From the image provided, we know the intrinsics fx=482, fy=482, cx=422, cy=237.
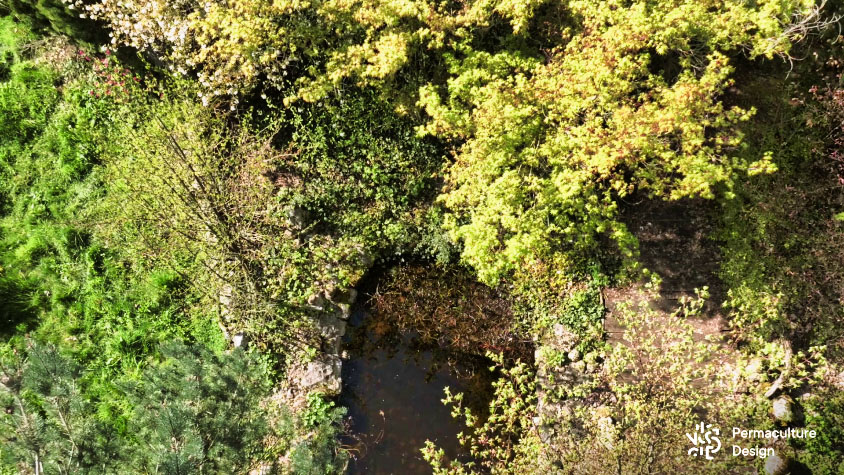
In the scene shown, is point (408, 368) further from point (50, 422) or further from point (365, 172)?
point (50, 422)

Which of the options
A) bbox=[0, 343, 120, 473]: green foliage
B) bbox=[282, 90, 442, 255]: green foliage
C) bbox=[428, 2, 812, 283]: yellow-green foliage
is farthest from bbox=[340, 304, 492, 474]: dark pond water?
bbox=[0, 343, 120, 473]: green foliage

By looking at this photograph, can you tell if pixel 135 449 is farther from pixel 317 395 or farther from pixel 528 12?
pixel 528 12

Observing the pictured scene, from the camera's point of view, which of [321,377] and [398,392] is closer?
[321,377]

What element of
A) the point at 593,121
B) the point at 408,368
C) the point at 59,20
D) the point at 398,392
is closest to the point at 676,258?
the point at 593,121

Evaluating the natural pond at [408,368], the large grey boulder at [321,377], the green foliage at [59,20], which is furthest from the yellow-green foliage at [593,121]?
the green foliage at [59,20]

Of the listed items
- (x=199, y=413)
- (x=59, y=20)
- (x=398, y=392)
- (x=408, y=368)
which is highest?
(x=59, y=20)

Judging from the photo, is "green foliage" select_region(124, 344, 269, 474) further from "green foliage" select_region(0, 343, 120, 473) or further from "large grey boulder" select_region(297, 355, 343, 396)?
"large grey boulder" select_region(297, 355, 343, 396)
